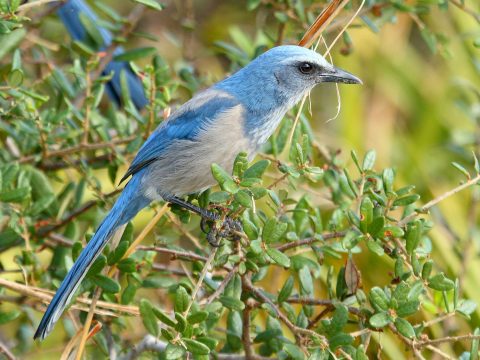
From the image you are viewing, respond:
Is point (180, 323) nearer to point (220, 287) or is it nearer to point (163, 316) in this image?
point (163, 316)

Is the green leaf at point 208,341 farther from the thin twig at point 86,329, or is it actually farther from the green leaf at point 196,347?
the thin twig at point 86,329

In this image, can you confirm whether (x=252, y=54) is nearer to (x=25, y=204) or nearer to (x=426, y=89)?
(x=25, y=204)

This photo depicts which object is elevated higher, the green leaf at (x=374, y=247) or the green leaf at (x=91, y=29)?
the green leaf at (x=91, y=29)

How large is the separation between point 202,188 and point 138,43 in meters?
2.77

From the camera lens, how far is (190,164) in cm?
299

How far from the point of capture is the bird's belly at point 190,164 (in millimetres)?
2938

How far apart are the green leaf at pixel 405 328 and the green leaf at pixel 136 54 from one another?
1.68 meters

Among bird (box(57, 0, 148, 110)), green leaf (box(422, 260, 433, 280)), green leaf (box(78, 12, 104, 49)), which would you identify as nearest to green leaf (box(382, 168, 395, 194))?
green leaf (box(422, 260, 433, 280))

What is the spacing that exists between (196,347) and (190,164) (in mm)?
978

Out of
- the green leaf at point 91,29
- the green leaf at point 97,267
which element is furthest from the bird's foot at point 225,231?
the green leaf at point 91,29

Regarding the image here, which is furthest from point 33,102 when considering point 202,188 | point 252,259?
point 252,259

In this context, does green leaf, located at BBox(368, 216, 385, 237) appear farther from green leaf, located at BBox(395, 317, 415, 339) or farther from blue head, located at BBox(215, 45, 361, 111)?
blue head, located at BBox(215, 45, 361, 111)

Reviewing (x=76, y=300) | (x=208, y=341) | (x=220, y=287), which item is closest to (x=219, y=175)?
(x=220, y=287)

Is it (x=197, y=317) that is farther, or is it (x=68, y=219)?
(x=68, y=219)
